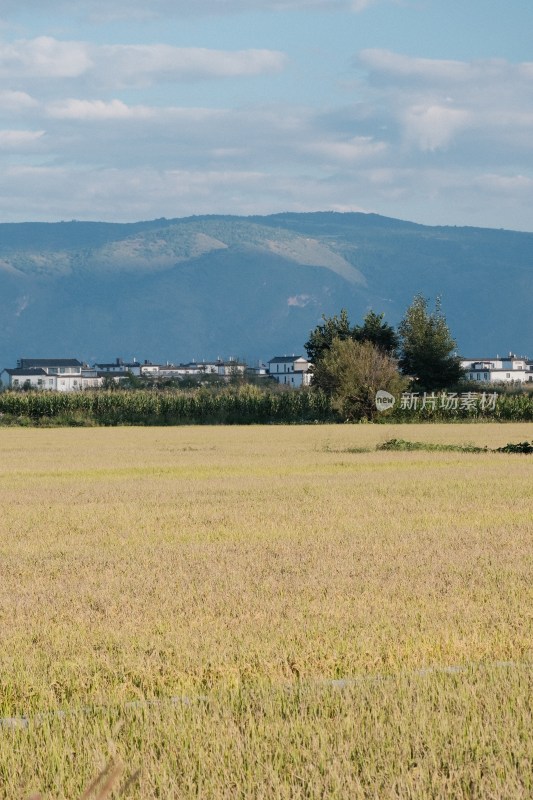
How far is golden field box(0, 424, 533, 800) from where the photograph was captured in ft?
22.4

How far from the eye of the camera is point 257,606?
12195 millimetres

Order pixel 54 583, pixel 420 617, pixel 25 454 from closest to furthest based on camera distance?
pixel 420 617
pixel 54 583
pixel 25 454

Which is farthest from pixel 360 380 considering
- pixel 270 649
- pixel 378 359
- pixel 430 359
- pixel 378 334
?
pixel 270 649

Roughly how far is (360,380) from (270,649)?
71.8m

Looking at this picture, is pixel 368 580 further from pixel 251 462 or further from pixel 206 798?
pixel 251 462

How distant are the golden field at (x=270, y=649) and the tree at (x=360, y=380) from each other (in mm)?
55580

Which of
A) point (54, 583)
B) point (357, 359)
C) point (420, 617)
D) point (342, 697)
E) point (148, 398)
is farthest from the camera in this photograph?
point (148, 398)

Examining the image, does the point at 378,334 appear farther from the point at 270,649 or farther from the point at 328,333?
the point at 270,649

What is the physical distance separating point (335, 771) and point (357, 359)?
245 ft

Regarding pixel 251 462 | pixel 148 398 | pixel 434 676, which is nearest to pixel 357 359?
pixel 148 398

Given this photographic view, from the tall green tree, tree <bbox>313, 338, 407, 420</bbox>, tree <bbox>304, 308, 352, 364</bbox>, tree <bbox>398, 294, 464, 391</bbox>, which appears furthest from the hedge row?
tree <bbox>304, 308, 352, 364</bbox>

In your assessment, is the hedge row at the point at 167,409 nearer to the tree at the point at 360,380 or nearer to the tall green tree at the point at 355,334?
the tree at the point at 360,380

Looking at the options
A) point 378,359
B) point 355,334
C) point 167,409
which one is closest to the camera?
point 378,359

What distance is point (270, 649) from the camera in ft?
32.4
